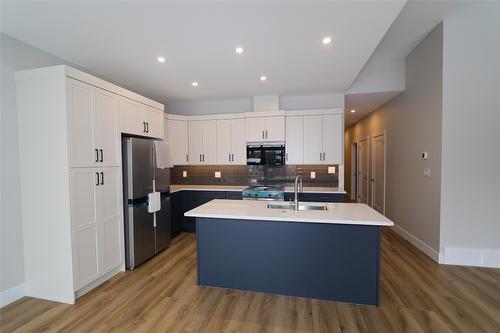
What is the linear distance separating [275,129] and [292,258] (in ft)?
8.79

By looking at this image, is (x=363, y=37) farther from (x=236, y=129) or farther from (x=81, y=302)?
(x=81, y=302)

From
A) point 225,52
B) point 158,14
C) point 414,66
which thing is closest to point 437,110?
point 414,66

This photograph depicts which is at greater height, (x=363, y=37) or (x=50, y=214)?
(x=363, y=37)

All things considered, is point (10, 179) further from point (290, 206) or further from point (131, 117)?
point (290, 206)

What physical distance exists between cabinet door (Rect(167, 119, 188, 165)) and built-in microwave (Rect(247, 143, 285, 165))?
1403 millimetres

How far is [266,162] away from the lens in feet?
14.5

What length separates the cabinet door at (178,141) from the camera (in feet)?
→ 15.4

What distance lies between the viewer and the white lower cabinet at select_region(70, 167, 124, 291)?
2326mm

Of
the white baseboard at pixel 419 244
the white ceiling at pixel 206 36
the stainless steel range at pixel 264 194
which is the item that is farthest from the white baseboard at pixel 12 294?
the white baseboard at pixel 419 244

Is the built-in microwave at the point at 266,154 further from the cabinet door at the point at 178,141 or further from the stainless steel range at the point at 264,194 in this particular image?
the cabinet door at the point at 178,141

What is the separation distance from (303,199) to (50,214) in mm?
3548

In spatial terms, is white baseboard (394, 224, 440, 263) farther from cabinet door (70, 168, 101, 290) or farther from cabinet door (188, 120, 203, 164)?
cabinet door (70, 168, 101, 290)

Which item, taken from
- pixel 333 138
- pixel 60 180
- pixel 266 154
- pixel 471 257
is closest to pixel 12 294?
pixel 60 180

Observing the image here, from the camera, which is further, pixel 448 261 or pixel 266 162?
pixel 266 162
